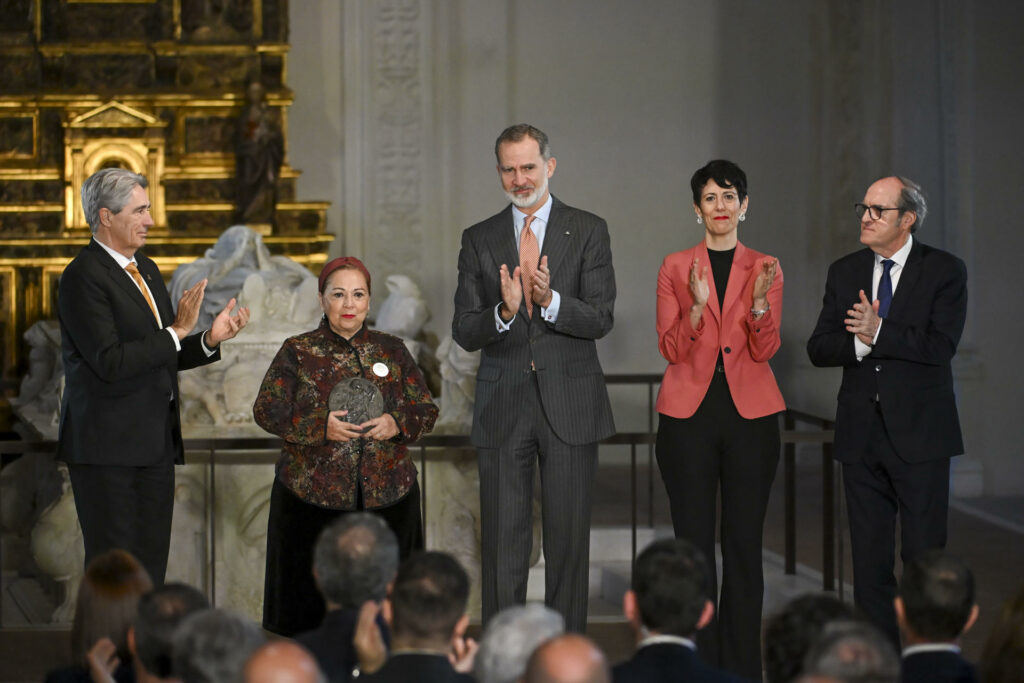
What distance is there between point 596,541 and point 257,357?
2.46 metres

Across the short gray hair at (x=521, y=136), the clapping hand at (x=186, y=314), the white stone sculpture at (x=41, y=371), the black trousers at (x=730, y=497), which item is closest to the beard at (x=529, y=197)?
the short gray hair at (x=521, y=136)

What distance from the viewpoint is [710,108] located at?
44.0 ft

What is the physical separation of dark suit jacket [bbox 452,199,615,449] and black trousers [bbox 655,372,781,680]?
32 cm

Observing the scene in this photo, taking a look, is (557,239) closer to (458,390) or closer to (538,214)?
(538,214)

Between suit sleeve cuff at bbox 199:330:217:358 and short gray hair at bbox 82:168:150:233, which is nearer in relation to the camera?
short gray hair at bbox 82:168:150:233

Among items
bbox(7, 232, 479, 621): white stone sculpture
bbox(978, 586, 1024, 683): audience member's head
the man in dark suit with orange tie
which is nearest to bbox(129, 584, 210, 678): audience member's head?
the man in dark suit with orange tie

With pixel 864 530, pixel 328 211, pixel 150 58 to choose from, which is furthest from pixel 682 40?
pixel 864 530

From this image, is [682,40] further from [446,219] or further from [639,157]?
[446,219]

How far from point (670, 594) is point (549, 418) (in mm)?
1605

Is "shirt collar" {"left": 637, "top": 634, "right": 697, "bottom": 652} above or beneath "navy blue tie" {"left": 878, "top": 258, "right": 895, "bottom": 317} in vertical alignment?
beneath

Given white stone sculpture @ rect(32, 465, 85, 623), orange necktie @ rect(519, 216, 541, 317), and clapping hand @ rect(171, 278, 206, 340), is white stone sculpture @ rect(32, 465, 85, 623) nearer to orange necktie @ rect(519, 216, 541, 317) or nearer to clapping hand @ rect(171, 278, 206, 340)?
clapping hand @ rect(171, 278, 206, 340)

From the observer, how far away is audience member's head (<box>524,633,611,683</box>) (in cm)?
264

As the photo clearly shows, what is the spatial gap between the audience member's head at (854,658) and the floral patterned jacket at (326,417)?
223 centimetres

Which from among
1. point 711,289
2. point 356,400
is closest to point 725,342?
point 711,289
